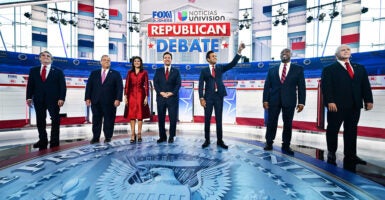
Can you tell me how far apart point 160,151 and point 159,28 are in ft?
16.4

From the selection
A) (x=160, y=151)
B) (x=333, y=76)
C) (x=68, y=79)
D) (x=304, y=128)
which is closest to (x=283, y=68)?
(x=333, y=76)

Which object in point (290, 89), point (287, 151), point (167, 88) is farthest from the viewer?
point (167, 88)

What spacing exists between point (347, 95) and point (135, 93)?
3.07m

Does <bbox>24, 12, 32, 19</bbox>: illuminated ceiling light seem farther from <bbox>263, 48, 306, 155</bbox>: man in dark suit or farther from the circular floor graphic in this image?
<bbox>263, 48, 306, 155</bbox>: man in dark suit

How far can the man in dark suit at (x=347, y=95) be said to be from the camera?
2658mm

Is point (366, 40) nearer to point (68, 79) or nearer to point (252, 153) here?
point (252, 153)

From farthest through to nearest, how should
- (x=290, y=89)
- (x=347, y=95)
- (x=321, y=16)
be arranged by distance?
(x=321, y=16) < (x=290, y=89) < (x=347, y=95)

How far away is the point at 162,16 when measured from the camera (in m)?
7.68

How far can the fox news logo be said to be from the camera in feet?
25.1

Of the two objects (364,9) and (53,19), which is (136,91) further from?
(364,9)

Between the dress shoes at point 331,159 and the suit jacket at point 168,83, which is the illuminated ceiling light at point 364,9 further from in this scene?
the suit jacket at point 168,83

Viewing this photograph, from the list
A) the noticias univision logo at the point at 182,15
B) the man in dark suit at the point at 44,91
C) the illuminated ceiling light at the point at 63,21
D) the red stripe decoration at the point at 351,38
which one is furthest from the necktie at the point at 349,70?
the illuminated ceiling light at the point at 63,21

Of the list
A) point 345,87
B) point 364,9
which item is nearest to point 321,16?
point 364,9

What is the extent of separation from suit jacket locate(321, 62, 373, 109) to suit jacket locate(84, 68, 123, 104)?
3136mm
